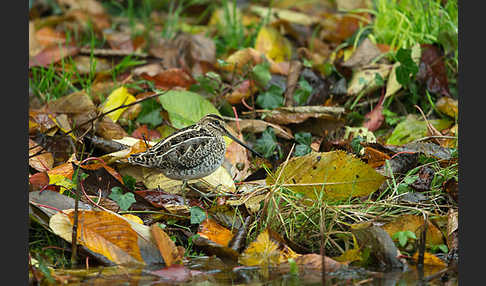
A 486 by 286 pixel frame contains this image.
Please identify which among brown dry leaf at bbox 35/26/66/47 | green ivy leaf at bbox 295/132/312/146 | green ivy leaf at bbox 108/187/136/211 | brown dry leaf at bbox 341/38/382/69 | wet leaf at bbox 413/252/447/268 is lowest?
wet leaf at bbox 413/252/447/268

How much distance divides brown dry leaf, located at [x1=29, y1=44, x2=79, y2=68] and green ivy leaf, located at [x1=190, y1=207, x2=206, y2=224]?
10.9ft

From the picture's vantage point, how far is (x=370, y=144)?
226 inches

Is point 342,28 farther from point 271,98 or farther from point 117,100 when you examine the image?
point 117,100

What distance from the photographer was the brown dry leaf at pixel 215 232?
15.3 feet

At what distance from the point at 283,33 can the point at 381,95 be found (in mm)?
2138

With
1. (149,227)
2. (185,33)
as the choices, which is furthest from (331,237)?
(185,33)

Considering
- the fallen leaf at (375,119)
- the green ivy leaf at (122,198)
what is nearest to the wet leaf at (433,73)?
the fallen leaf at (375,119)

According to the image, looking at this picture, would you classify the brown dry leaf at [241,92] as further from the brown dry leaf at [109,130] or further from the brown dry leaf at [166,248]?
the brown dry leaf at [166,248]

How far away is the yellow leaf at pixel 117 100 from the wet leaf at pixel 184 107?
58cm

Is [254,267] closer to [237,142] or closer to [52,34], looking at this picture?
[237,142]

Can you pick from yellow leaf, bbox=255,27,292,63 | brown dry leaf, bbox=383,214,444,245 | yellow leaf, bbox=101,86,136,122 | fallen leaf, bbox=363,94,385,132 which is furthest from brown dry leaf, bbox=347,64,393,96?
brown dry leaf, bbox=383,214,444,245

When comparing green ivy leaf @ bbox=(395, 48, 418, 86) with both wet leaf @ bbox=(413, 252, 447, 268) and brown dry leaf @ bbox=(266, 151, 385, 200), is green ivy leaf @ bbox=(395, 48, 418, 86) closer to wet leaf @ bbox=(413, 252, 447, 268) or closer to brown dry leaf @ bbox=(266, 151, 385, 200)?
brown dry leaf @ bbox=(266, 151, 385, 200)

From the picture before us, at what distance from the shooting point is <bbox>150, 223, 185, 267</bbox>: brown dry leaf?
4.32 m

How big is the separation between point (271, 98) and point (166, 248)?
2.90m
